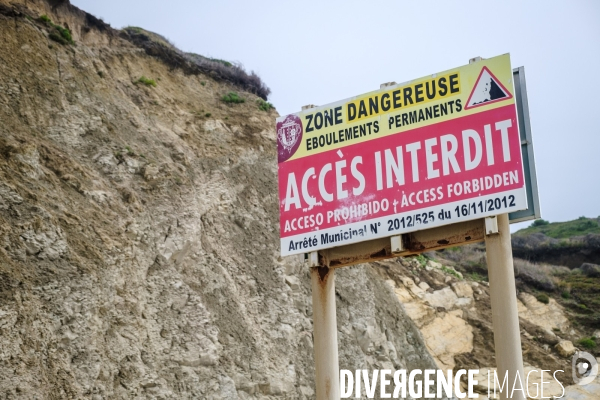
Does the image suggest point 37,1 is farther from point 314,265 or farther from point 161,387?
point 314,265

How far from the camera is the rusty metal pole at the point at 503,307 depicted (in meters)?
10.3

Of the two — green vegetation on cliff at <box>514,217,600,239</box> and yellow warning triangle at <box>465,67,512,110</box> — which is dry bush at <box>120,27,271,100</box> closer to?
yellow warning triangle at <box>465,67,512,110</box>

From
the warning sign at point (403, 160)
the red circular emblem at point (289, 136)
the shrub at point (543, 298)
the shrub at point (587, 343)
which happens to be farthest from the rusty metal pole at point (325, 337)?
the shrub at point (543, 298)

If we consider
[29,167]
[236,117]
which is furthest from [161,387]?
[236,117]

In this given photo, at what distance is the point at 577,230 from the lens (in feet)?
174

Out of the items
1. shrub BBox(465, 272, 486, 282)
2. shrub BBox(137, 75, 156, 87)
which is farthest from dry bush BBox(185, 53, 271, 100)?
shrub BBox(465, 272, 486, 282)

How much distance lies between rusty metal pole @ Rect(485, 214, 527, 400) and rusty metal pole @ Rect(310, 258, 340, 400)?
2.43 m

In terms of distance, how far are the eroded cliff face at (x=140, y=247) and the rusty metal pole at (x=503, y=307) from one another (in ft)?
26.0

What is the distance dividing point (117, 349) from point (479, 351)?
14458 mm

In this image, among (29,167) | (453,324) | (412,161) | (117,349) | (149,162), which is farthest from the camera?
(453,324)

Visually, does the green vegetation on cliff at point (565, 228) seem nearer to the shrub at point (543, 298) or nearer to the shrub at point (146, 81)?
the shrub at point (543, 298)

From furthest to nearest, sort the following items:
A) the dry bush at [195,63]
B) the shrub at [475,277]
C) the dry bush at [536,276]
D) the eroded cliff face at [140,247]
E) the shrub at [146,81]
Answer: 1. the dry bush at [536,276]
2. the shrub at [475,277]
3. the dry bush at [195,63]
4. the shrub at [146,81]
5. the eroded cliff face at [140,247]

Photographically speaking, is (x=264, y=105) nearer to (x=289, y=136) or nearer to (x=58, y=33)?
(x=58, y=33)

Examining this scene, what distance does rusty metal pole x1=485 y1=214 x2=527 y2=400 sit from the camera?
10.3 metres
